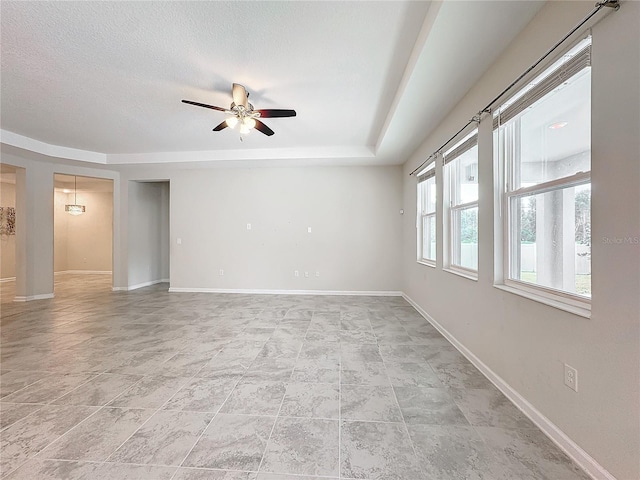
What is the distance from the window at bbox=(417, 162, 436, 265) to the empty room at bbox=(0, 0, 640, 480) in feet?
0.12

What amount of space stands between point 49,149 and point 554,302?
23.1 ft

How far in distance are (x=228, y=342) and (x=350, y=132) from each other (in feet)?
11.2

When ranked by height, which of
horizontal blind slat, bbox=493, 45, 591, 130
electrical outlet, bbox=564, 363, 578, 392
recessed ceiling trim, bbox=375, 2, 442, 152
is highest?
recessed ceiling trim, bbox=375, 2, 442, 152

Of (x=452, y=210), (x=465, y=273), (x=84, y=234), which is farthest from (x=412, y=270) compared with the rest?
(x=84, y=234)

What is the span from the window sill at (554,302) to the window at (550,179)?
44mm

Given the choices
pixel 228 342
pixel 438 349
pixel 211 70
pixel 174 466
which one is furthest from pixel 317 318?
pixel 211 70

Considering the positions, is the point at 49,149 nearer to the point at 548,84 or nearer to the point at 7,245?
the point at 7,245

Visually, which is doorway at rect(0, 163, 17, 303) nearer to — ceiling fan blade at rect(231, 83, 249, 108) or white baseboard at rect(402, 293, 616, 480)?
ceiling fan blade at rect(231, 83, 249, 108)

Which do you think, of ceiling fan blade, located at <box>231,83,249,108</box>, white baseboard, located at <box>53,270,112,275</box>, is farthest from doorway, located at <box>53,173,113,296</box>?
ceiling fan blade, located at <box>231,83,249,108</box>

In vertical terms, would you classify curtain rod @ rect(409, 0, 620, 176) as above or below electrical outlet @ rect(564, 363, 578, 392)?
above

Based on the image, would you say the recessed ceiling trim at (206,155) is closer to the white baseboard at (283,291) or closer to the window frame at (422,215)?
the window frame at (422,215)

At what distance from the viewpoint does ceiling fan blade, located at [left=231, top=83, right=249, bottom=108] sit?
2.52 metres

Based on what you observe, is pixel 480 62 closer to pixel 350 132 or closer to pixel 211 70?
pixel 350 132

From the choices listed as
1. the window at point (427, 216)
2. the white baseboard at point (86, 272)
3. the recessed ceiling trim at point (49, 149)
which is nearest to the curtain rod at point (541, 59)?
the window at point (427, 216)
